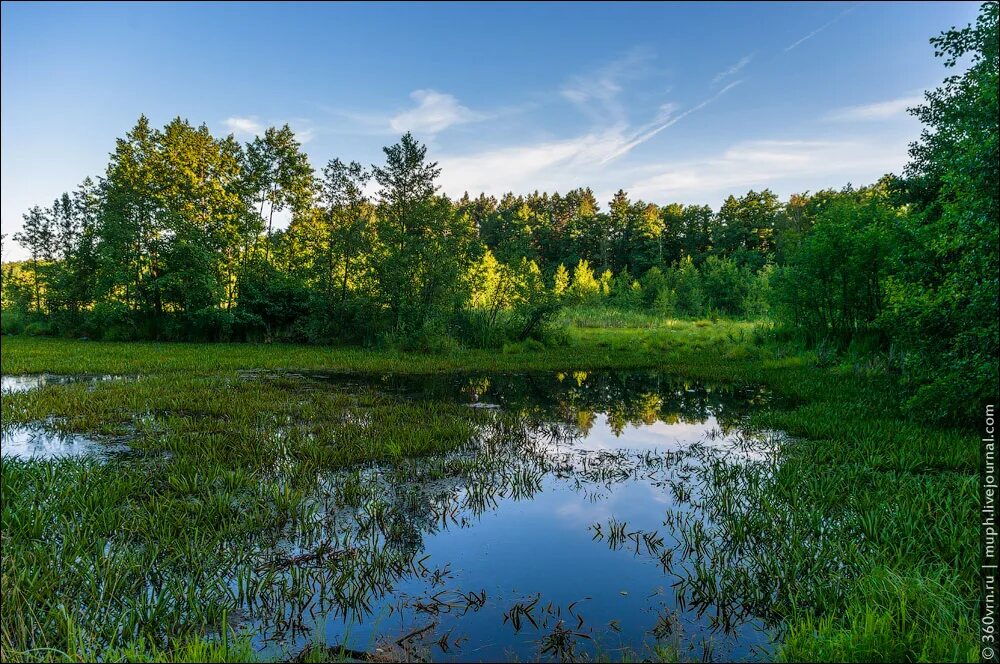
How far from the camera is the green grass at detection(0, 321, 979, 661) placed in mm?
3479

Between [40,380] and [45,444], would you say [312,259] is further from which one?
[45,444]

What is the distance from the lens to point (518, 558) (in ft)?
16.0

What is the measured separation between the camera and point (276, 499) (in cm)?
581

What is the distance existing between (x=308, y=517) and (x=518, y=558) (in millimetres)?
2393

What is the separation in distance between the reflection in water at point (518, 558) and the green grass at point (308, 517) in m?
0.32

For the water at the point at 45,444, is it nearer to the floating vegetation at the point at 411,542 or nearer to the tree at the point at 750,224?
the floating vegetation at the point at 411,542

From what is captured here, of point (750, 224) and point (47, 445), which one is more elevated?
point (750, 224)

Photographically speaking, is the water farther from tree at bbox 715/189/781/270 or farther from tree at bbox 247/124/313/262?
tree at bbox 715/189/781/270

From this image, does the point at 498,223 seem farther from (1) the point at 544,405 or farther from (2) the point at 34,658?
(2) the point at 34,658

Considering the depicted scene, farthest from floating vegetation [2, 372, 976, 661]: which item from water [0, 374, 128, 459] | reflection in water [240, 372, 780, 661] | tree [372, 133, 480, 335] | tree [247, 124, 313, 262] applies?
tree [247, 124, 313, 262]

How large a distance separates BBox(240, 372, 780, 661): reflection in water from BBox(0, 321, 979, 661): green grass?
321mm

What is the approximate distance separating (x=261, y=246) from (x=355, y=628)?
3296cm

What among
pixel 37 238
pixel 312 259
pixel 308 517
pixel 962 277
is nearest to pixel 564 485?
pixel 308 517

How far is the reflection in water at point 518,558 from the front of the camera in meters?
3.64
